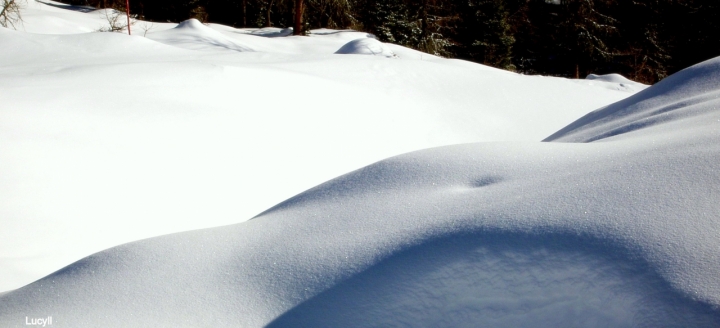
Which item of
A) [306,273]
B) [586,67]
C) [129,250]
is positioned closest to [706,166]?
[306,273]

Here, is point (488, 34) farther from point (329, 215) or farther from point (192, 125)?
point (329, 215)

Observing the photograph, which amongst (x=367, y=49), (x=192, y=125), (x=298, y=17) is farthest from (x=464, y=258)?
(x=298, y=17)

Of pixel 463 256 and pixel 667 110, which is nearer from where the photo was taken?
pixel 463 256

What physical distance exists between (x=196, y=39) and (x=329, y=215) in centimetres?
900

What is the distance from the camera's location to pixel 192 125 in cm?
494

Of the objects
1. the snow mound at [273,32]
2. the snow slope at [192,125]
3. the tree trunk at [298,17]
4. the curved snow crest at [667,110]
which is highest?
the tree trunk at [298,17]

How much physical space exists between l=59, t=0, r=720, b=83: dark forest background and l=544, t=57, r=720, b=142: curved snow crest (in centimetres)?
1394

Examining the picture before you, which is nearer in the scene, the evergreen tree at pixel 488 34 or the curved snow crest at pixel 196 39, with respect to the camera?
the curved snow crest at pixel 196 39

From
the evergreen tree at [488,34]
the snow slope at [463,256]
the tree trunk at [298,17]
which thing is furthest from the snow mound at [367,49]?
the evergreen tree at [488,34]

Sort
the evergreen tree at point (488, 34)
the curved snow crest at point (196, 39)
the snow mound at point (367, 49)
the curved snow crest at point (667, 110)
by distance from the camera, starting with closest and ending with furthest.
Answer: the curved snow crest at point (667, 110)
the snow mound at point (367, 49)
the curved snow crest at point (196, 39)
the evergreen tree at point (488, 34)

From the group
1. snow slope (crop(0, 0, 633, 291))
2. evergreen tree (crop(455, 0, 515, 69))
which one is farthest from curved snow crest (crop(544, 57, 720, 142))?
evergreen tree (crop(455, 0, 515, 69))

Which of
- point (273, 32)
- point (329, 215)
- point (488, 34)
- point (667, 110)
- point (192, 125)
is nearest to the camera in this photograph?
point (329, 215)

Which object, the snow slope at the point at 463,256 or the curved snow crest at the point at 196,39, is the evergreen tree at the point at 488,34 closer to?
the curved snow crest at the point at 196,39

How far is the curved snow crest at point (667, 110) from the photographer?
2635mm
